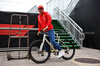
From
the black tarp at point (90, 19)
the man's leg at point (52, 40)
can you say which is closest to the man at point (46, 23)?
the man's leg at point (52, 40)

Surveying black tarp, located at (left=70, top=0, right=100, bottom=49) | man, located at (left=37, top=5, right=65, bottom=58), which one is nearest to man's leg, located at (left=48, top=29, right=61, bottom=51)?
man, located at (left=37, top=5, right=65, bottom=58)

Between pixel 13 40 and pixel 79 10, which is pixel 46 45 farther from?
pixel 79 10

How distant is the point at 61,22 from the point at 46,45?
294 inches

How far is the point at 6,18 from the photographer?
24.0 ft

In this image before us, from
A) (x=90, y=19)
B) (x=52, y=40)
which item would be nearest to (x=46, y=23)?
(x=52, y=40)

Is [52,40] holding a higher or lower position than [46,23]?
lower

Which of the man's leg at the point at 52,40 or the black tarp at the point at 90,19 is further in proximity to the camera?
the black tarp at the point at 90,19

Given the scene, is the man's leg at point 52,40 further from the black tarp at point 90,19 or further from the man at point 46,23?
the black tarp at point 90,19

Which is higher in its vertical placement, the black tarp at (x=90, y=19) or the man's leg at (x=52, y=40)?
the black tarp at (x=90, y=19)

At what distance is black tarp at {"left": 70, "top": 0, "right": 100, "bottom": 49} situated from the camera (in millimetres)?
8078

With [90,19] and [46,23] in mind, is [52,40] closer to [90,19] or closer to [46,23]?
[46,23]

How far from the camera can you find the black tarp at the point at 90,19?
8.08 meters

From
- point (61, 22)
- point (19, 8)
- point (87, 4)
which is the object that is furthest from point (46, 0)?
point (87, 4)

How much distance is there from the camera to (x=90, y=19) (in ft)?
28.9
